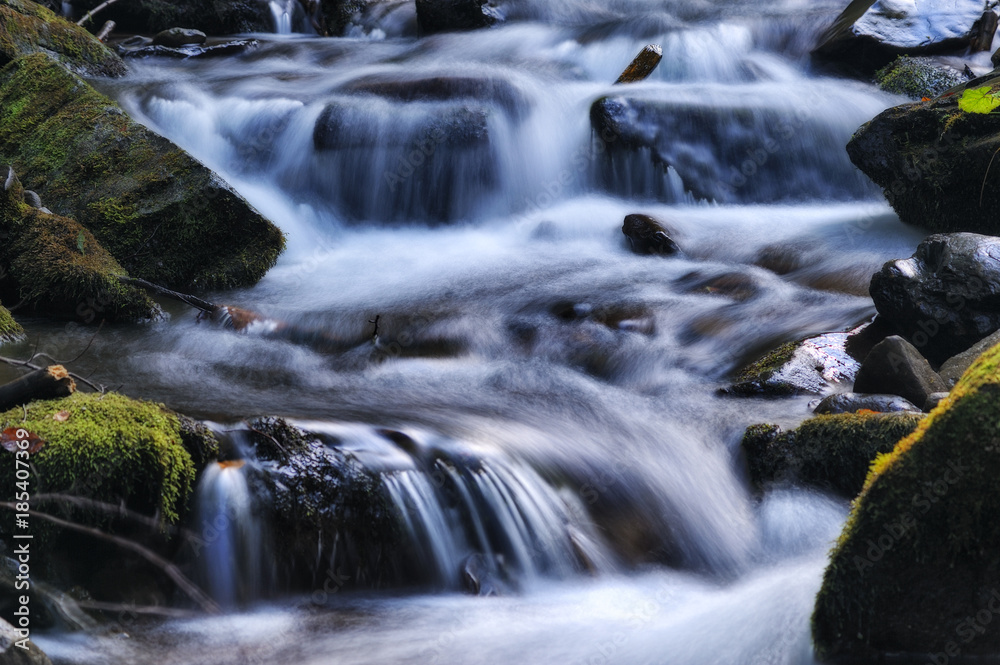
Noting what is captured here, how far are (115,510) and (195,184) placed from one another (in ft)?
11.5

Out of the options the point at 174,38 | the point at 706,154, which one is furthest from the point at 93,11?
the point at 706,154

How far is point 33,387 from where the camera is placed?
308 cm

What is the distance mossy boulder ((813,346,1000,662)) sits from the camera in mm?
2242

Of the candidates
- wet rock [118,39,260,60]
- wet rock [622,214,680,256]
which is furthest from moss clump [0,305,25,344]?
wet rock [118,39,260,60]

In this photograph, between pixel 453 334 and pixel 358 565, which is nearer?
pixel 358 565

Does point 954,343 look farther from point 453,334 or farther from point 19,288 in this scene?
point 19,288

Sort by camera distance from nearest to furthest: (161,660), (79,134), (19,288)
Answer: (161,660) → (19,288) → (79,134)

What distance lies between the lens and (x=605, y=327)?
5527mm

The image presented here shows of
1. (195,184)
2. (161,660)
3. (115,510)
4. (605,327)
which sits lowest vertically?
(161,660)

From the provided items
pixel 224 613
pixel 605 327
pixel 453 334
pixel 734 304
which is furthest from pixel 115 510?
pixel 734 304

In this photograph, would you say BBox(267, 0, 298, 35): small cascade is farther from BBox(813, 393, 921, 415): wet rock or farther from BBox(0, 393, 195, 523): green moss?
BBox(813, 393, 921, 415): wet rock

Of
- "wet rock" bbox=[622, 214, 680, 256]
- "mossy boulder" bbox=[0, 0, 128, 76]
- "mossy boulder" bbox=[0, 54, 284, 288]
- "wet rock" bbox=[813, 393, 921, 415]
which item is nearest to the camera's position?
"wet rock" bbox=[813, 393, 921, 415]

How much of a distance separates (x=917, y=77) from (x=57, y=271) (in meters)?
8.95

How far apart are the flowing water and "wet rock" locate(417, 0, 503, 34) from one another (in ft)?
1.10
